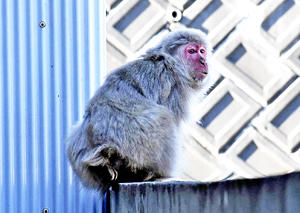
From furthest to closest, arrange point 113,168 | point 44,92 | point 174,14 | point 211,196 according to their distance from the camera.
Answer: point 174,14 → point 44,92 → point 113,168 → point 211,196

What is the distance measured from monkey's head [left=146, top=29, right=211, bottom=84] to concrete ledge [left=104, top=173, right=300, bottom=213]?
1.07 meters

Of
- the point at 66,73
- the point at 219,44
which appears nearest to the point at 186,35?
the point at 219,44

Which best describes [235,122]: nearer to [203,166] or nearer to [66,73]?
[203,166]

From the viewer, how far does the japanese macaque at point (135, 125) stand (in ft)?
14.1

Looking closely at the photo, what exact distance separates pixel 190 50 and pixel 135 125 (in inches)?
30.3

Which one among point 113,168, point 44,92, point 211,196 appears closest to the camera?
A: point 211,196

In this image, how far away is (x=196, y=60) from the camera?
16.2 feet

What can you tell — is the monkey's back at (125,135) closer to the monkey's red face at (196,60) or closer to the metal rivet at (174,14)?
the monkey's red face at (196,60)

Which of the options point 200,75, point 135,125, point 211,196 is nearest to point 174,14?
point 200,75

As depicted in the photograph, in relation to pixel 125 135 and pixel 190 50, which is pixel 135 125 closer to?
pixel 125 135

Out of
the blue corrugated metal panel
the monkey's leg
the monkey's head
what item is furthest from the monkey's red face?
the monkey's leg

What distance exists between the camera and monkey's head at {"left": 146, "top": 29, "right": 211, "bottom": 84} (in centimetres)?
491

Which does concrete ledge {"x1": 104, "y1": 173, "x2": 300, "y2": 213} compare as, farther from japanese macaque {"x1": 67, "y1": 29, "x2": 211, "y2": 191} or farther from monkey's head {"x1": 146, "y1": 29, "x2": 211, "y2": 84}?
monkey's head {"x1": 146, "y1": 29, "x2": 211, "y2": 84}

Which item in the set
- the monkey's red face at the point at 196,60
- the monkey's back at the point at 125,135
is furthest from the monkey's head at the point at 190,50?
the monkey's back at the point at 125,135
